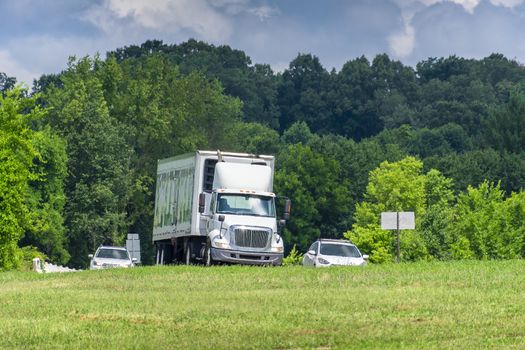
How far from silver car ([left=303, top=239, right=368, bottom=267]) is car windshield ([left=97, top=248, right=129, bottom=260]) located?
10.2 metres

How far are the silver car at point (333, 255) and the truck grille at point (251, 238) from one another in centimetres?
475

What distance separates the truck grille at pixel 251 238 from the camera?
1917 inches

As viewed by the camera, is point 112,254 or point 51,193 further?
point 51,193

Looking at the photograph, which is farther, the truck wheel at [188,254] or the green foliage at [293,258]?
the green foliage at [293,258]

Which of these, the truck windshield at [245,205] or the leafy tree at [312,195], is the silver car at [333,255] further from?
the leafy tree at [312,195]

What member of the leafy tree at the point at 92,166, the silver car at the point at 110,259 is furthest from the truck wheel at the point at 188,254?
the leafy tree at the point at 92,166

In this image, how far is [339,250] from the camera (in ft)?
181

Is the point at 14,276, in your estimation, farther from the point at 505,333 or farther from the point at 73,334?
the point at 505,333

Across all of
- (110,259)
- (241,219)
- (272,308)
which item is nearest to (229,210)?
(241,219)

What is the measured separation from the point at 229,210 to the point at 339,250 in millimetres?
7340

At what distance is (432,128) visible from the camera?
18512 cm

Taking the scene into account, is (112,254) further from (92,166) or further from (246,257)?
(92,166)

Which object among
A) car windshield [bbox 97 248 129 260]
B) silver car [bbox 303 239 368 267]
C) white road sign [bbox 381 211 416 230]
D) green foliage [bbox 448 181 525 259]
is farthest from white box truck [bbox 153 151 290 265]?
green foliage [bbox 448 181 525 259]

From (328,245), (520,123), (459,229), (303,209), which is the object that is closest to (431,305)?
(328,245)
